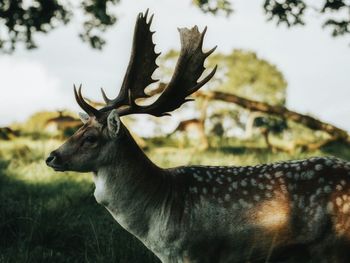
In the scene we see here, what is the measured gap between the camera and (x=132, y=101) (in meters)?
4.73

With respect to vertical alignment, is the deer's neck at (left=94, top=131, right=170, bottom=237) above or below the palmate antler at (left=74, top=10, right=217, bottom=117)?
below

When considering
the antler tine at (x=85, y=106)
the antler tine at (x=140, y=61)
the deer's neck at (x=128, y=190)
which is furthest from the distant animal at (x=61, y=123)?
the deer's neck at (x=128, y=190)

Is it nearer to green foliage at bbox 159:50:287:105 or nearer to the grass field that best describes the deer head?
the grass field

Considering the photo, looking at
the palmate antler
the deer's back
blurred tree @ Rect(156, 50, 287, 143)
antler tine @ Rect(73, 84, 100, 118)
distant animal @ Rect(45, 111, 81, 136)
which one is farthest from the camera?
blurred tree @ Rect(156, 50, 287, 143)

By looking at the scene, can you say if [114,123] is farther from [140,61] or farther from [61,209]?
[61,209]

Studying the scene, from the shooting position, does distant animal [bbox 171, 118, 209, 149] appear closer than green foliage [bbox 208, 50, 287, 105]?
Yes

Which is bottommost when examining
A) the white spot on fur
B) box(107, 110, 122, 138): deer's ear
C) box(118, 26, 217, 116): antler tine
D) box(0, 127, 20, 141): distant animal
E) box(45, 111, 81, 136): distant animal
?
box(0, 127, 20, 141): distant animal

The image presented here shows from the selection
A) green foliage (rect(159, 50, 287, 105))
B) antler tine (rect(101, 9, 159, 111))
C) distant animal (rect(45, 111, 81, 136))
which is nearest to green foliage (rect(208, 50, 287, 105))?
green foliage (rect(159, 50, 287, 105))

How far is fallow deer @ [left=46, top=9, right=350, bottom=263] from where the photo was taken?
4.16 meters

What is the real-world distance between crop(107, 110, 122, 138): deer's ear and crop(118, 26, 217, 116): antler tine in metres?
0.45

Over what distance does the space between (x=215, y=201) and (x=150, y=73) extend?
4.67 ft

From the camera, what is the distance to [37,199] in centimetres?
858

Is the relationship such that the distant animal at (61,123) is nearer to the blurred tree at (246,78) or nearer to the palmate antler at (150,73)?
the palmate antler at (150,73)

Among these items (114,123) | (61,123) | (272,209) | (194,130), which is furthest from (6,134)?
(272,209)
